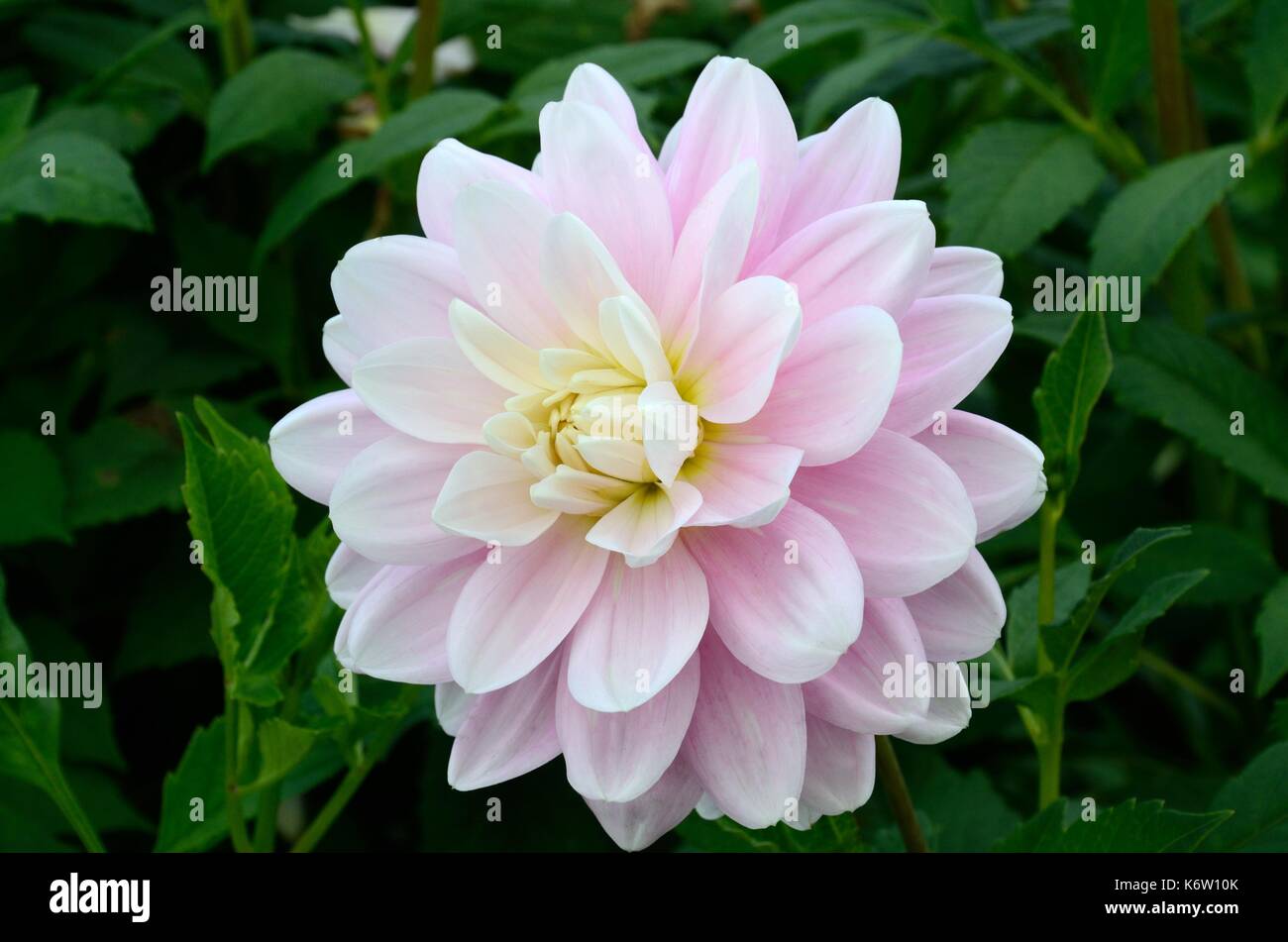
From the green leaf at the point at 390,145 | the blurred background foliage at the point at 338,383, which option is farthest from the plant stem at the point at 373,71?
the green leaf at the point at 390,145

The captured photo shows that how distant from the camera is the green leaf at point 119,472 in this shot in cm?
109

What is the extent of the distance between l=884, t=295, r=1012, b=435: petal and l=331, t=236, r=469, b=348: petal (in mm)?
230

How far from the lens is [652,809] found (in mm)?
668

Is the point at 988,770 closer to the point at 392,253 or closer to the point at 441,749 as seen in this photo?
the point at 441,749

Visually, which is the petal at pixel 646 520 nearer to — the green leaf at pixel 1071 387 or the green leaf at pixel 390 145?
the green leaf at pixel 1071 387

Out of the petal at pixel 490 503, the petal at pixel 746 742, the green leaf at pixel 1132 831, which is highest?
the petal at pixel 490 503

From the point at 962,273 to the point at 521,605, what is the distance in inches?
11.1

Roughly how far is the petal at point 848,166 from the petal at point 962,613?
0.19 meters

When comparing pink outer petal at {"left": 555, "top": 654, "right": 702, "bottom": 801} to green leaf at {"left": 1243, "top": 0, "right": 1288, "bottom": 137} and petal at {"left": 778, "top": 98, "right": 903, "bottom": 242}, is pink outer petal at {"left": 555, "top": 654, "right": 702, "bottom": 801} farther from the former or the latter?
green leaf at {"left": 1243, "top": 0, "right": 1288, "bottom": 137}

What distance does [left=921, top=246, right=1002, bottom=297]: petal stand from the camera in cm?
67

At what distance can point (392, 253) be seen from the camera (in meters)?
0.67

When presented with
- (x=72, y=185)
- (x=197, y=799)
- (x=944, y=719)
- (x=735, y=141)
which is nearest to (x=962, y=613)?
(x=944, y=719)

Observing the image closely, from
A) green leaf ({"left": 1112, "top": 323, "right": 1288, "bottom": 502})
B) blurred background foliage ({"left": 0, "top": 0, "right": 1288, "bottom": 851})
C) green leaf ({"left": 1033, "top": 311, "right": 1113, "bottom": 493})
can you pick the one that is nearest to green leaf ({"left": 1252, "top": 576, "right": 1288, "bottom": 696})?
blurred background foliage ({"left": 0, "top": 0, "right": 1288, "bottom": 851})
